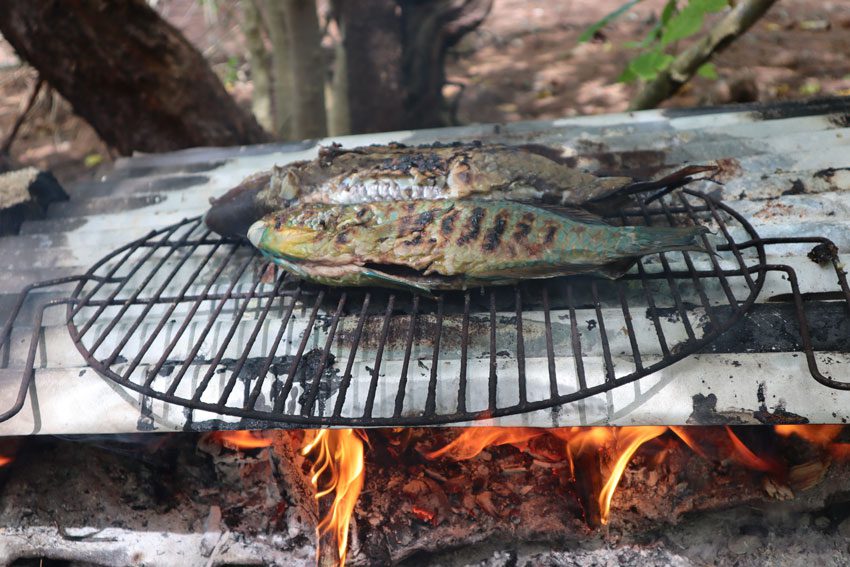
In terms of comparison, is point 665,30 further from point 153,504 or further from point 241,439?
point 153,504

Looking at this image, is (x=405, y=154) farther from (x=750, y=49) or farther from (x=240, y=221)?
(x=750, y=49)

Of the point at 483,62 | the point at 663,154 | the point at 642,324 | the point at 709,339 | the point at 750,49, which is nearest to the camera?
the point at 709,339

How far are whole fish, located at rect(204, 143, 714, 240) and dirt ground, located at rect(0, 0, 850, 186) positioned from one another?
12.6 ft

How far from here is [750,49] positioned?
342 inches

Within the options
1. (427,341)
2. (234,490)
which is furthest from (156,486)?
(427,341)

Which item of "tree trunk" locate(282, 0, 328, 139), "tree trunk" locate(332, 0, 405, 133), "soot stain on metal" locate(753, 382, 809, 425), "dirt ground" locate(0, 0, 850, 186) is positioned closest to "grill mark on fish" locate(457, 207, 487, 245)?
"soot stain on metal" locate(753, 382, 809, 425)

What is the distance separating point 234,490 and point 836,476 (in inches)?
110

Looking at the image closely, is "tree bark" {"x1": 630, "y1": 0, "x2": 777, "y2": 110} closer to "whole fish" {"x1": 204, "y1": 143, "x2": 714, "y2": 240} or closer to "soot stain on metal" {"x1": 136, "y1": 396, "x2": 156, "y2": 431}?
"whole fish" {"x1": 204, "y1": 143, "x2": 714, "y2": 240}

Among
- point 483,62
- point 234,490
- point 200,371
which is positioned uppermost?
point 200,371

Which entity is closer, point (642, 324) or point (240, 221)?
point (642, 324)

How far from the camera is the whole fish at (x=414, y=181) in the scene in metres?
2.95

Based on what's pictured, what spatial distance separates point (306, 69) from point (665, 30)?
364cm

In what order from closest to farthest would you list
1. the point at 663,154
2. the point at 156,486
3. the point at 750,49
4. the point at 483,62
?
the point at 156,486 < the point at 663,154 < the point at 750,49 < the point at 483,62

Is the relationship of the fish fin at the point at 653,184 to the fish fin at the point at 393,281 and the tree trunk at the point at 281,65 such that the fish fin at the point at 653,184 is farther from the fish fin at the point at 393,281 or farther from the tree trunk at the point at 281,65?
the tree trunk at the point at 281,65
